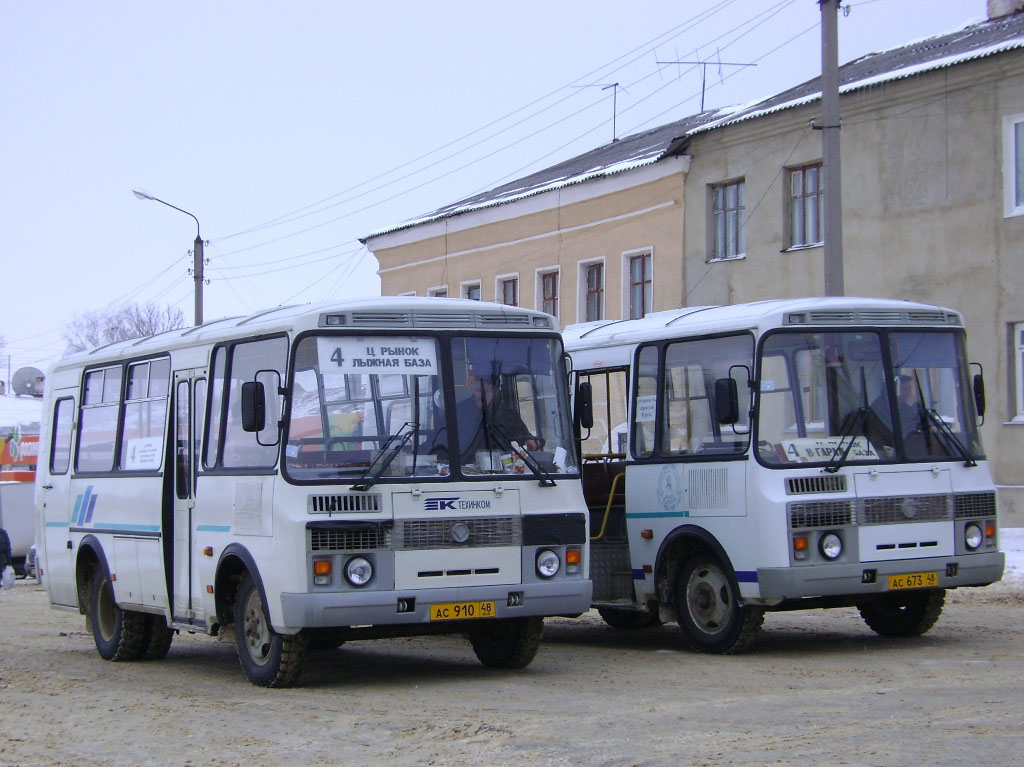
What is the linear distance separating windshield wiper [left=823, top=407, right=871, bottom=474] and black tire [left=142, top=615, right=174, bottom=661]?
5.72 meters

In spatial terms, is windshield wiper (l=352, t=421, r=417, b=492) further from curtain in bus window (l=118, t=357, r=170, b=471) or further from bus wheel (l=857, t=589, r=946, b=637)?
bus wheel (l=857, t=589, r=946, b=637)

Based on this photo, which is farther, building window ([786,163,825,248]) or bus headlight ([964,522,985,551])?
building window ([786,163,825,248])

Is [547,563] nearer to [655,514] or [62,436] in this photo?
[655,514]

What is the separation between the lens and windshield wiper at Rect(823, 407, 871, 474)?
41.0ft

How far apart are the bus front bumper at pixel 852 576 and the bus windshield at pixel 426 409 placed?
193 cm

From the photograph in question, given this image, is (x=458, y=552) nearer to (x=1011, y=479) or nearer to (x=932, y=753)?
(x=932, y=753)

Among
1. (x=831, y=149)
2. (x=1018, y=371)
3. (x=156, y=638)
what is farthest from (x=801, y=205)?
(x=156, y=638)

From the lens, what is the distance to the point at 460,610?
11008 millimetres

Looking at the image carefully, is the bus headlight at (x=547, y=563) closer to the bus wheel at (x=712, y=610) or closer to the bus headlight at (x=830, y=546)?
the bus wheel at (x=712, y=610)

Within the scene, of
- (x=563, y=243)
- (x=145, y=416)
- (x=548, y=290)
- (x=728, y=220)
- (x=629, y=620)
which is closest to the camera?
(x=145, y=416)

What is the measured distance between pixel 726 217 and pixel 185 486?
19959mm

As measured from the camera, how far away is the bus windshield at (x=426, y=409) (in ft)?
35.6

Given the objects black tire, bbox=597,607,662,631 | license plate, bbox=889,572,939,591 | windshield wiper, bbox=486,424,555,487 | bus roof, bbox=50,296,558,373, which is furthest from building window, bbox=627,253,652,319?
windshield wiper, bbox=486,424,555,487

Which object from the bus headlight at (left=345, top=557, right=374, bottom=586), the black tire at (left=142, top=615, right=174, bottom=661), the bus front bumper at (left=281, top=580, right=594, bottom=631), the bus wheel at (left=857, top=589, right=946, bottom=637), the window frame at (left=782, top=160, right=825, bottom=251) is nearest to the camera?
the bus front bumper at (left=281, top=580, right=594, bottom=631)
